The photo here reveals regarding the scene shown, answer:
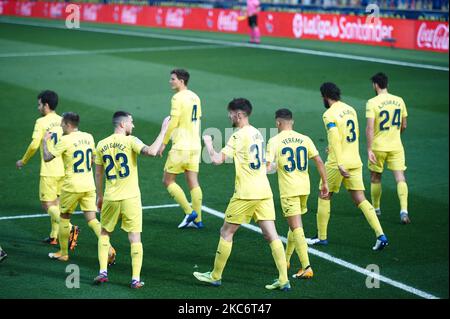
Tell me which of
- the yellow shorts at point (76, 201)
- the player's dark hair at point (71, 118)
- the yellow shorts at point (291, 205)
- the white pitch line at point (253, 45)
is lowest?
the yellow shorts at point (76, 201)

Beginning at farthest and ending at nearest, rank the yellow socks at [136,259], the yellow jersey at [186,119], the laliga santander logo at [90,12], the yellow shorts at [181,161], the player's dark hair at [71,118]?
the laliga santander logo at [90,12] < the yellow shorts at [181,161] < the yellow jersey at [186,119] < the player's dark hair at [71,118] < the yellow socks at [136,259]

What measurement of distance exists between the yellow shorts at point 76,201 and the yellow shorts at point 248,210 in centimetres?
203

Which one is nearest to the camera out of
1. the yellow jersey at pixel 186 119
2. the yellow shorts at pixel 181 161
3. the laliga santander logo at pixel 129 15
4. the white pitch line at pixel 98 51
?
the yellow jersey at pixel 186 119

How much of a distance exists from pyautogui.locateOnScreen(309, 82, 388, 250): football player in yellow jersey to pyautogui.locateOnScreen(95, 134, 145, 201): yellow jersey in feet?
9.91

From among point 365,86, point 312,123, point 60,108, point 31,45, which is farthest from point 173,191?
point 31,45

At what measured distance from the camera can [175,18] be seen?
45.5 m

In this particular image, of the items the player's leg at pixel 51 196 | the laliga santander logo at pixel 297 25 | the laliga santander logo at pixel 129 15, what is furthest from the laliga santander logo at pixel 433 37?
the player's leg at pixel 51 196

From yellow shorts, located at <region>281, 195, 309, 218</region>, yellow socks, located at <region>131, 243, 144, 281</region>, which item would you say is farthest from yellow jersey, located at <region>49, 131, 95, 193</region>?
yellow shorts, located at <region>281, 195, 309, 218</region>

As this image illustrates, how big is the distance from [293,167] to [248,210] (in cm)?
94

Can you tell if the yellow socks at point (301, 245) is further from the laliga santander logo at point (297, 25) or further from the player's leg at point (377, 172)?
the laliga santander logo at point (297, 25)

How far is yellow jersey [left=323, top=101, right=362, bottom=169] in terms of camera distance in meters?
11.8

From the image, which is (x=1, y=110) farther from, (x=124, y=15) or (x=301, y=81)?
(x=124, y=15)

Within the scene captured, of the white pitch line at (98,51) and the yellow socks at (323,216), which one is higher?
the white pitch line at (98,51)

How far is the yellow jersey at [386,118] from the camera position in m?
13.3
